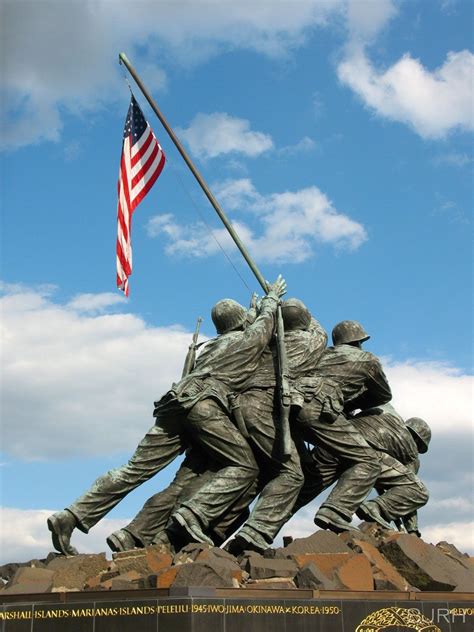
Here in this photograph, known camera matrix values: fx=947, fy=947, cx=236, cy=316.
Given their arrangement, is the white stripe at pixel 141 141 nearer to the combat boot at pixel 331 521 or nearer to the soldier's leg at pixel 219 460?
the soldier's leg at pixel 219 460

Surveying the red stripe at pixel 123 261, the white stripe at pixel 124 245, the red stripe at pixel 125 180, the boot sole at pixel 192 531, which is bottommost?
the boot sole at pixel 192 531

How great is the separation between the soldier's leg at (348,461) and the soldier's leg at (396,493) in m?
0.41

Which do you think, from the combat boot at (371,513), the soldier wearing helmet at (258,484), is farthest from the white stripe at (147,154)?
the combat boot at (371,513)

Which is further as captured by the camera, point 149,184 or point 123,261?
point 149,184

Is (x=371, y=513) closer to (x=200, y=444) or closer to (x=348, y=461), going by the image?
(x=348, y=461)

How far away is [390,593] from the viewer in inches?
415

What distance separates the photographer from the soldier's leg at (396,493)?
13.6 m

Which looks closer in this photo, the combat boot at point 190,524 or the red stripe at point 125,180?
the combat boot at point 190,524

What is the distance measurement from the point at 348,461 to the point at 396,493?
3.27 feet

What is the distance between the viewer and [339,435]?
525 inches

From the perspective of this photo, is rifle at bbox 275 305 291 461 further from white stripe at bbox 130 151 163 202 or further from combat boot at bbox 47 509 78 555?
white stripe at bbox 130 151 163 202

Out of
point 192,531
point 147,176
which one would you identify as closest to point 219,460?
point 192,531

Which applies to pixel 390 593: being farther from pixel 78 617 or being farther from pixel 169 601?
pixel 78 617

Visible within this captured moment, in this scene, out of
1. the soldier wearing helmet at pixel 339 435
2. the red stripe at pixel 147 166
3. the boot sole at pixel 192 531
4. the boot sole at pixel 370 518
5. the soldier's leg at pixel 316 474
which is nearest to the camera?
the boot sole at pixel 192 531
